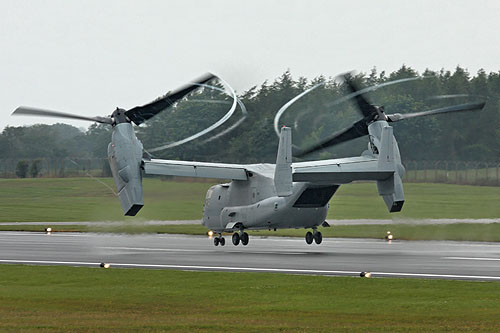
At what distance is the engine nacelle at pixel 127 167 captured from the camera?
37250 mm

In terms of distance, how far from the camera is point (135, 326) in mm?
16453

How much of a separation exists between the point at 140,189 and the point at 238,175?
6.60 metres

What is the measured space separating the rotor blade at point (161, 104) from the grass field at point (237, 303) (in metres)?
12.6

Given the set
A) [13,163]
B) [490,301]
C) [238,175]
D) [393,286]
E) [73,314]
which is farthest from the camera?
[13,163]

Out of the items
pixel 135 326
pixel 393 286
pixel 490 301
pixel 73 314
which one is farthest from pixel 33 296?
pixel 490 301

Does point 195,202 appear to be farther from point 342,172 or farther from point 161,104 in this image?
point 342,172

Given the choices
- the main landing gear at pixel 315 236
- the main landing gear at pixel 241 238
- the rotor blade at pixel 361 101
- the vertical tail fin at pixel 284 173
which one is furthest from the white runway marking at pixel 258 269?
the rotor blade at pixel 361 101

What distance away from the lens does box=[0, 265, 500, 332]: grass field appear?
54.7 feet

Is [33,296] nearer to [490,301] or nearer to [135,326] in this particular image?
[135,326]

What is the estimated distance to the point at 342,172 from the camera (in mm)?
A: 33000

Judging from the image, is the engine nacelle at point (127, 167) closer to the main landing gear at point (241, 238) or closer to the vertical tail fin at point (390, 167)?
the main landing gear at point (241, 238)

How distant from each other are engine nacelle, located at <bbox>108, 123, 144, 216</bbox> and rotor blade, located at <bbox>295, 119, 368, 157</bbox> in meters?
7.80

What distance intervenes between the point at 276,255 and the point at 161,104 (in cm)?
886

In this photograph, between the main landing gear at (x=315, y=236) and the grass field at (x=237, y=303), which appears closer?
the grass field at (x=237, y=303)
